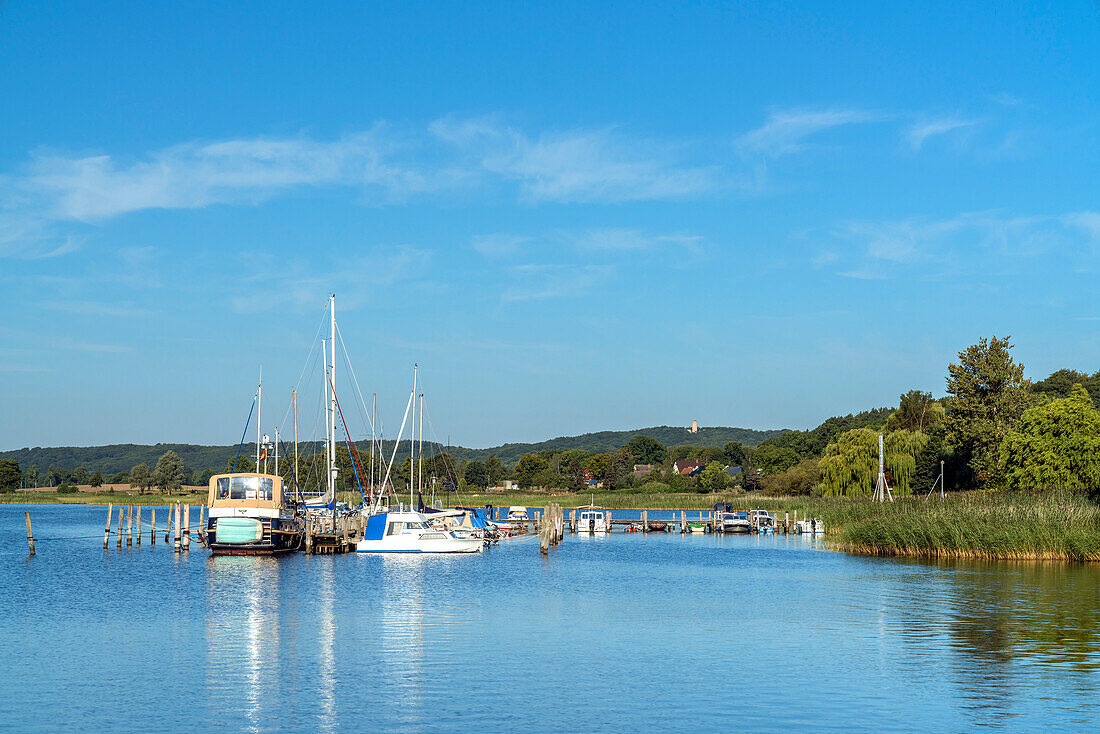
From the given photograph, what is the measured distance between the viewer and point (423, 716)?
64.0 feet

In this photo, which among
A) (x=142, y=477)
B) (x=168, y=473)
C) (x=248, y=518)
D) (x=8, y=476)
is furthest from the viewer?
(x=8, y=476)

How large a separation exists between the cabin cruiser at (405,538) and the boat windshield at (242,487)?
6861mm

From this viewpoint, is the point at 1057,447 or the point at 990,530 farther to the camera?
the point at 1057,447

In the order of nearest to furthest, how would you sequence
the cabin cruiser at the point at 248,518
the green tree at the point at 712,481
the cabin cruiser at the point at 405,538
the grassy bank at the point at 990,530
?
the grassy bank at the point at 990,530 → the cabin cruiser at the point at 248,518 → the cabin cruiser at the point at 405,538 → the green tree at the point at 712,481

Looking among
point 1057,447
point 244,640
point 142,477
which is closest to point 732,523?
point 1057,447

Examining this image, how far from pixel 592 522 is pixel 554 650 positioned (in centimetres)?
7010

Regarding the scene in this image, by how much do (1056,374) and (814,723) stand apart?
164 m

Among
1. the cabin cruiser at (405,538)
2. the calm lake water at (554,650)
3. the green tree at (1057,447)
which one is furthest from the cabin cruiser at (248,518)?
the green tree at (1057,447)

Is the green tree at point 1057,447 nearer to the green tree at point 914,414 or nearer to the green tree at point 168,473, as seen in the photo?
the green tree at point 914,414

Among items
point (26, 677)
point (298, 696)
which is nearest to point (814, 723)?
point (298, 696)

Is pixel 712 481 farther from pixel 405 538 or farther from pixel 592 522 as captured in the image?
pixel 405 538

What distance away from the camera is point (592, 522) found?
96.9 meters

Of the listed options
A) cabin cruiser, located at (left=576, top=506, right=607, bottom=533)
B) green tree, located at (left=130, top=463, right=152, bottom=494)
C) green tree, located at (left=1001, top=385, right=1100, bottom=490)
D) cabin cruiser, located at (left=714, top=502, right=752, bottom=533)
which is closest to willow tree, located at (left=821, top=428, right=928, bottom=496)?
cabin cruiser, located at (left=714, top=502, right=752, bottom=533)

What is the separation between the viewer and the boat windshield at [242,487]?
199 ft
